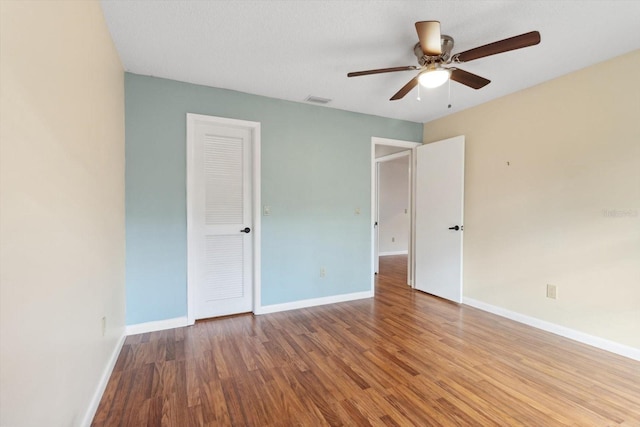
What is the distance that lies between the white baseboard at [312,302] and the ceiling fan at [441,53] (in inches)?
100.0

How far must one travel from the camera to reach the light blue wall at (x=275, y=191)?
2781mm

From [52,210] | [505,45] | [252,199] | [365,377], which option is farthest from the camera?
[252,199]

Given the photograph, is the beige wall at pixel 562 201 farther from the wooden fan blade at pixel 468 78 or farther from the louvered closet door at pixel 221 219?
the louvered closet door at pixel 221 219

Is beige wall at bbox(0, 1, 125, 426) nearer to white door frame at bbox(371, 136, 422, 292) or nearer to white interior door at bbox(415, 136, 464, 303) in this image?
white door frame at bbox(371, 136, 422, 292)

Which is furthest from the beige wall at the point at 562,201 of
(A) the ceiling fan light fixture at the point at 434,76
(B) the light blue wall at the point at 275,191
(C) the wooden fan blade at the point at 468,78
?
(A) the ceiling fan light fixture at the point at 434,76

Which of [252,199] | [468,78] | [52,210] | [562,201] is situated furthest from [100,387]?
[562,201]

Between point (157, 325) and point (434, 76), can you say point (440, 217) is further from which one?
point (157, 325)

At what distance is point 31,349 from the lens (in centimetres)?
98

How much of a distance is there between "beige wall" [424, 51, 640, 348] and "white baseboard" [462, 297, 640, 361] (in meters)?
0.05

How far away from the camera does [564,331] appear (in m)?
2.77

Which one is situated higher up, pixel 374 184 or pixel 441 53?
pixel 441 53

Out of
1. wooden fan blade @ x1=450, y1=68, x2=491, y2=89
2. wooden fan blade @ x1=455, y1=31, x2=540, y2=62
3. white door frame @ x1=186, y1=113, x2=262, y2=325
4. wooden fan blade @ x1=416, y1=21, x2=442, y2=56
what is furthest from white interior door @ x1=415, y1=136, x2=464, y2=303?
white door frame @ x1=186, y1=113, x2=262, y2=325

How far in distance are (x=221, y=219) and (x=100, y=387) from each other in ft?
5.69

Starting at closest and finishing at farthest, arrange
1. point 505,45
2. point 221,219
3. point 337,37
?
point 505,45 < point 337,37 < point 221,219
